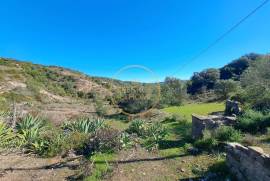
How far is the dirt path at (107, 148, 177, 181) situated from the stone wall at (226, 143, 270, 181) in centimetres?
156

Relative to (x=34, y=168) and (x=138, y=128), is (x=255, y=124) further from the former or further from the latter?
(x=34, y=168)

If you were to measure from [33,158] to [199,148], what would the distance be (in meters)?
5.79

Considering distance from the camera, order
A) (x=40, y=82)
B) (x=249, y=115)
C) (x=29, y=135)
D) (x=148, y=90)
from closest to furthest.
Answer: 1. (x=29, y=135)
2. (x=249, y=115)
3. (x=148, y=90)
4. (x=40, y=82)

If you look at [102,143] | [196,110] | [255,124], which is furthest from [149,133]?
[196,110]

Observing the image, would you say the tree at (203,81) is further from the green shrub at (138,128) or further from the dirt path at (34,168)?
the dirt path at (34,168)

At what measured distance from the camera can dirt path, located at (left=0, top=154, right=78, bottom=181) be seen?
651 cm

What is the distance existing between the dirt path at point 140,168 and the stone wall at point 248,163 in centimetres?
156

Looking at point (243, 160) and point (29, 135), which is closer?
point (243, 160)

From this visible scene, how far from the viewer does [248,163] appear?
17.3 feet

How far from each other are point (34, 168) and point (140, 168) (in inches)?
128

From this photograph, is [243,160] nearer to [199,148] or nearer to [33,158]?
[199,148]

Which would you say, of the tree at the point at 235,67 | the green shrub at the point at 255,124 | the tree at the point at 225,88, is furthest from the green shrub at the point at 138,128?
the tree at the point at 235,67

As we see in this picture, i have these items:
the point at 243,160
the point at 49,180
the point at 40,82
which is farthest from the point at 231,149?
the point at 40,82

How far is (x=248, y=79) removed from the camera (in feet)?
60.2
